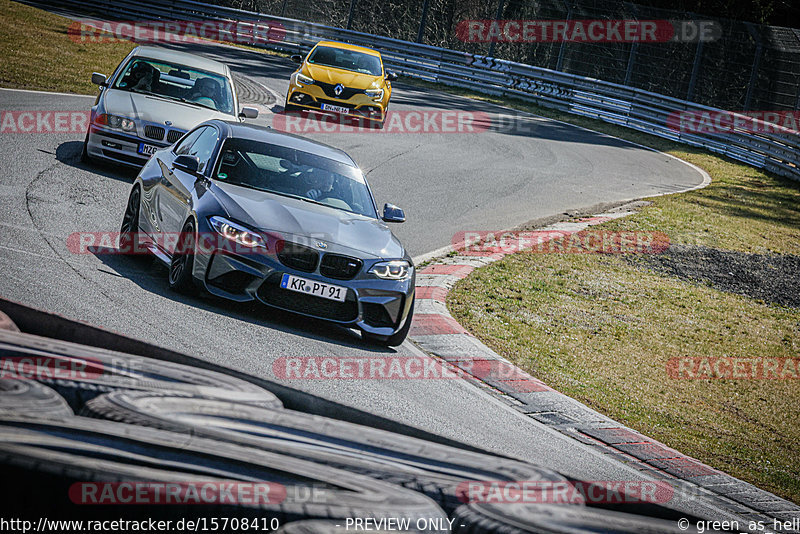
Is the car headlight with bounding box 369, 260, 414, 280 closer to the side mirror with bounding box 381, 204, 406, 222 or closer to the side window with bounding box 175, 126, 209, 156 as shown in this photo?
the side mirror with bounding box 381, 204, 406, 222

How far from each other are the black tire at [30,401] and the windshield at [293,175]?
4.81m

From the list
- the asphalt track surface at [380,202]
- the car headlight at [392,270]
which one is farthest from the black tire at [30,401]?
the car headlight at [392,270]

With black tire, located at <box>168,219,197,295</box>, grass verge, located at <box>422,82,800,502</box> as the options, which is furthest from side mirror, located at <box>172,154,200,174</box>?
grass verge, located at <box>422,82,800,502</box>

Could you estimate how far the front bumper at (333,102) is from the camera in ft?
65.0

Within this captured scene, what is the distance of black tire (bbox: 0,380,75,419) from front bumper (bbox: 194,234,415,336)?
146 inches

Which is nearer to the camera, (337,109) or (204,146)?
(204,146)

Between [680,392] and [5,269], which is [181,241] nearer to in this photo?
[5,269]

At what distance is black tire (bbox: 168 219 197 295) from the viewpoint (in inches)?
286

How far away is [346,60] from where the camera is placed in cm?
2123

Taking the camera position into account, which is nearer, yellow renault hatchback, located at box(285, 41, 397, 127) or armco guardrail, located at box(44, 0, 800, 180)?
yellow renault hatchback, located at box(285, 41, 397, 127)

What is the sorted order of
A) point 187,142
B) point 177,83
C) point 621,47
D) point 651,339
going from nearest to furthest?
point 187,142 < point 651,339 < point 177,83 < point 621,47

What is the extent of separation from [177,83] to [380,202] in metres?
3.50

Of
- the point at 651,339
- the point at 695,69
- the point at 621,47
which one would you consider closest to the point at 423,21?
the point at 621,47

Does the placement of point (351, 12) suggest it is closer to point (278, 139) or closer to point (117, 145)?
point (117, 145)
